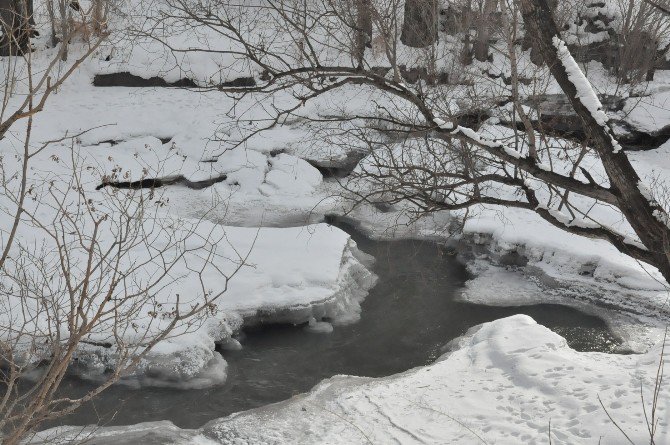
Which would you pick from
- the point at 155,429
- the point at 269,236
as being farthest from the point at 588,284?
the point at 155,429

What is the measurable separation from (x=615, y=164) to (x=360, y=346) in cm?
569

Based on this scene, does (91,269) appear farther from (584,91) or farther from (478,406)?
(584,91)

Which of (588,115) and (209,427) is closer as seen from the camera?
(588,115)

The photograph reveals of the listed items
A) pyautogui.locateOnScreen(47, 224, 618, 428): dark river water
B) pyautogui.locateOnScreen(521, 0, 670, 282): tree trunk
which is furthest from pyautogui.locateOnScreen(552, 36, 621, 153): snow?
pyautogui.locateOnScreen(47, 224, 618, 428): dark river water

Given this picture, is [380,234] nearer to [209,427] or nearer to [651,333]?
[651,333]

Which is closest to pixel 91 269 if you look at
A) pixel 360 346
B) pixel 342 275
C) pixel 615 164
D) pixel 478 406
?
pixel 360 346

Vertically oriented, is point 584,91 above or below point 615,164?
above

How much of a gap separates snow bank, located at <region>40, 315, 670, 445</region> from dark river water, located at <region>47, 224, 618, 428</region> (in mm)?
517

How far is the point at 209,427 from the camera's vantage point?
7.38 metres

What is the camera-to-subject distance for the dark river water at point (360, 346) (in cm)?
817

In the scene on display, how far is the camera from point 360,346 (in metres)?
9.76

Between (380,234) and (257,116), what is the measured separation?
210 inches

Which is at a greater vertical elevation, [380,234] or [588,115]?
[588,115]

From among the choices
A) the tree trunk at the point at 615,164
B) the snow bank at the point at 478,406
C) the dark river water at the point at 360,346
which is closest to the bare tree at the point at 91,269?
the dark river water at the point at 360,346
